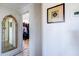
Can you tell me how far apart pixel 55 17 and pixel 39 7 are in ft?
A: 2.54

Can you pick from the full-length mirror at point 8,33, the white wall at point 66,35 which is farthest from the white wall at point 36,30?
the white wall at point 66,35

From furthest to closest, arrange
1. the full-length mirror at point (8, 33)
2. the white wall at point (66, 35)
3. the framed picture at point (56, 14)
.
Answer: the full-length mirror at point (8, 33)
the framed picture at point (56, 14)
the white wall at point (66, 35)

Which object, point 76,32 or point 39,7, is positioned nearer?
point 76,32

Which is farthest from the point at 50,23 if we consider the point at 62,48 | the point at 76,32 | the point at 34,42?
the point at 34,42

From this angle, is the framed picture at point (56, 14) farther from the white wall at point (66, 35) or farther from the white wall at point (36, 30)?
the white wall at point (36, 30)

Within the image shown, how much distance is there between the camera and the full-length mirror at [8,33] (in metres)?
2.09

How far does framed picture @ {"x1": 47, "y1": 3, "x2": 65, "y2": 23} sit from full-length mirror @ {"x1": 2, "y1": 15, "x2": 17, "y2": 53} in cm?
81

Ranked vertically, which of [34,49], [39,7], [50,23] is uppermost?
[39,7]

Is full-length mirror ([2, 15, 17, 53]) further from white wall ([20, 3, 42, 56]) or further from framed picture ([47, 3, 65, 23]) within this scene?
framed picture ([47, 3, 65, 23])

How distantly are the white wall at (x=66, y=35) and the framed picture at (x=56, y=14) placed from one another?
0.18 feet

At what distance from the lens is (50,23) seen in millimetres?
1854

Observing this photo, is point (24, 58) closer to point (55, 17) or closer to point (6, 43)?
point (55, 17)

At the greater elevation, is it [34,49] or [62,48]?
[62,48]

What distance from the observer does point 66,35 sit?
4.95 ft
